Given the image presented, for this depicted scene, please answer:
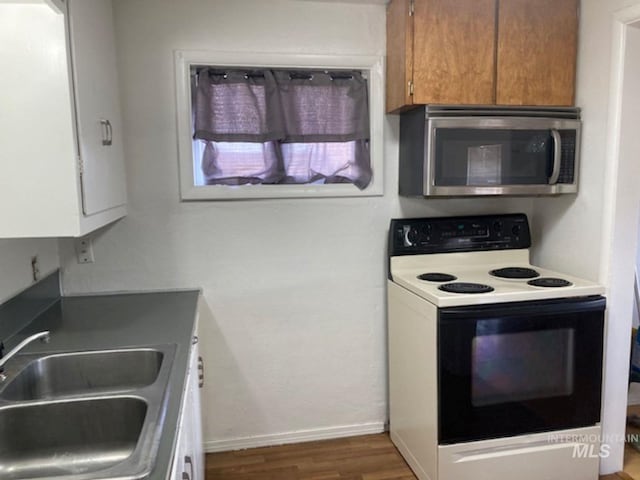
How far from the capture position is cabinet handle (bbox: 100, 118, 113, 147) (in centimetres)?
179

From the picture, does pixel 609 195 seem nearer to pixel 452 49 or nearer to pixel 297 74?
pixel 452 49

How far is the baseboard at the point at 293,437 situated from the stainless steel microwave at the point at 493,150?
131cm

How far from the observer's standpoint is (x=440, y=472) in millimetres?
2037

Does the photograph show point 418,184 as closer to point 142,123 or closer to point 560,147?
point 560,147

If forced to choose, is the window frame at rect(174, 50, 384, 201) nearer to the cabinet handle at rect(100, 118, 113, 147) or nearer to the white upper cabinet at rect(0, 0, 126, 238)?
the cabinet handle at rect(100, 118, 113, 147)

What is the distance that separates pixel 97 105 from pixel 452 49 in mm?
1474

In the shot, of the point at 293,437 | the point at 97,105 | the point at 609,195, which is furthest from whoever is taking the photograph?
the point at 293,437

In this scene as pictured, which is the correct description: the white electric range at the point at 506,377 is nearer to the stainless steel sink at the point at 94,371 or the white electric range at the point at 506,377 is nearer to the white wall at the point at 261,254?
the white wall at the point at 261,254

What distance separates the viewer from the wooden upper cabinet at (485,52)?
6.96ft

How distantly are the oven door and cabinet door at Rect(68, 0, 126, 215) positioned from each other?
4.50 feet

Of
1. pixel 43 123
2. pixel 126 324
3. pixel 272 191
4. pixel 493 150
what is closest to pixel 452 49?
pixel 493 150

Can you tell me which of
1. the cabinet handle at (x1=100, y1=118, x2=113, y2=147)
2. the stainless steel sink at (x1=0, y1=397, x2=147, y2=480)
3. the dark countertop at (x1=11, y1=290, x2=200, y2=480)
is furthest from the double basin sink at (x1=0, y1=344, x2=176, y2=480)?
the cabinet handle at (x1=100, y1=118, x2=113, y2=147)

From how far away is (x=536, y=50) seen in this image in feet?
7.23

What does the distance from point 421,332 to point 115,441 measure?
1.30 meters
